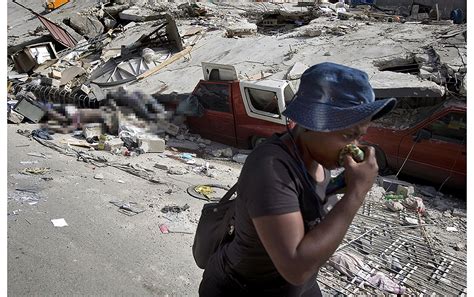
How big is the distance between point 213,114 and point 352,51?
504 centimetres

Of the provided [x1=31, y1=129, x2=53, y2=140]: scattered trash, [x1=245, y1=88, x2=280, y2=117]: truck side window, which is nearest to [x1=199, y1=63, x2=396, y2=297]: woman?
[x1=245, y1=88, x2=280, y2=117]: truck side window

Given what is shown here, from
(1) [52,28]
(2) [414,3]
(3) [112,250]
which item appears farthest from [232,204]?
(2) [414,3]

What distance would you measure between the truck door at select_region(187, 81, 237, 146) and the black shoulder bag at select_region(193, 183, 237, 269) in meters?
7.45

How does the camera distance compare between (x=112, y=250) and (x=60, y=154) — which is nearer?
(x=112, y=250)

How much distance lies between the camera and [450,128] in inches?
299

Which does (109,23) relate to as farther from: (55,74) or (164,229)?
(164,229)

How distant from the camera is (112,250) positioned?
4.90 metres

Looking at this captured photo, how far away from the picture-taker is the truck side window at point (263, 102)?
28.6 feet

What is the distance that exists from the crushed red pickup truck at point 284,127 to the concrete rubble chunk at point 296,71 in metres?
2.28

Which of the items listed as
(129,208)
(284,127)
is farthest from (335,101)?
(284,127)

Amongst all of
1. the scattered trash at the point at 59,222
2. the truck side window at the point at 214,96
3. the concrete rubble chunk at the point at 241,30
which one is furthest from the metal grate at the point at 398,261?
the concrete rubble chunk at the point at 241,30

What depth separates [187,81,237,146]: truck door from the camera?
9.72 metres

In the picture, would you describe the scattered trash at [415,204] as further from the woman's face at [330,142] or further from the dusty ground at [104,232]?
the woman's face at [330,142]

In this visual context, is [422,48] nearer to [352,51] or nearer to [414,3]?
[352,51]
